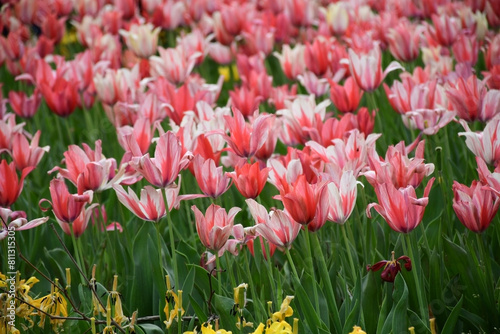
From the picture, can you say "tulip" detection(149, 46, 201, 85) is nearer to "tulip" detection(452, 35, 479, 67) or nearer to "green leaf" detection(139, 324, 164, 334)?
"tulip" detection(452, 35, 479, 67)

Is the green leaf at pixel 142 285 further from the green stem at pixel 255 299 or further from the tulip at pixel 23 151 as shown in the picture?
the tulip at pixel 23 151

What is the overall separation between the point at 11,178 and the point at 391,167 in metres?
1.16

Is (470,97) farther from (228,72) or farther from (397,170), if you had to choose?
(228,72)

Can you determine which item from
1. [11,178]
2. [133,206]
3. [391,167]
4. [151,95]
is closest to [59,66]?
[151,95]

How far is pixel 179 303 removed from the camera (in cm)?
144

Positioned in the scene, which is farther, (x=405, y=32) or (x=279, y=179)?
(x=405, y=32)

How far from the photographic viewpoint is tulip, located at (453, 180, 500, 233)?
1564 millimetres

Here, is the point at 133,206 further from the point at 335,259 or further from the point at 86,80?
the point at 86,80

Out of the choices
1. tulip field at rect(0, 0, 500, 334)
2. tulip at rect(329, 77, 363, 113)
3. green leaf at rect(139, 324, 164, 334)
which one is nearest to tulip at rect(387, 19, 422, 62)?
tulip field at rect(0, 0, 500, 334)

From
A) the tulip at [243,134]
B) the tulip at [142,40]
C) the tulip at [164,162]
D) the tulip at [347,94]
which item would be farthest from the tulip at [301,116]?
the tulip at [142,40]

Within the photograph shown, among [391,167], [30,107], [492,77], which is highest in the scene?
[391,167]

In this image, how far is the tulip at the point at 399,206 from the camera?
1.51 metres

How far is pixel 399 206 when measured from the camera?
1.52 metres

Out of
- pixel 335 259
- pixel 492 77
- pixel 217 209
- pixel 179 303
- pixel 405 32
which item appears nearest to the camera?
pixel 179 303
